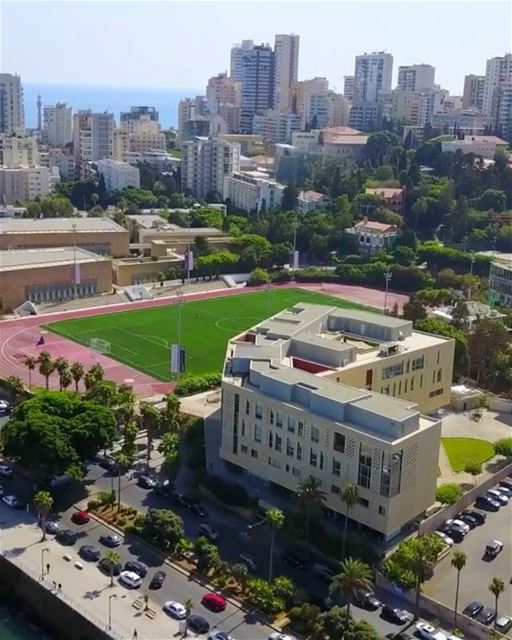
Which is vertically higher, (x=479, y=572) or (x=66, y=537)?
(x=66, y=537)

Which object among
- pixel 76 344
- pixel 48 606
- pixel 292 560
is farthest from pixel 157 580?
pixel 76 344

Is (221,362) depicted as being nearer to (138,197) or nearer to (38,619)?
(38,619)

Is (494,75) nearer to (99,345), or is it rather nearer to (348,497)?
(99,345)

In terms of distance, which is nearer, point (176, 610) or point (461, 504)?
point (176, 610)

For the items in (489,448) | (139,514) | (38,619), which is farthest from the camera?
(489,448)

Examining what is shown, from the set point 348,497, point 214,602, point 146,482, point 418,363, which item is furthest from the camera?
point 418,363

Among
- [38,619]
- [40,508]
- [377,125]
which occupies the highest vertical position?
[377,125]

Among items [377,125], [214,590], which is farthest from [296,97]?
[214,590]

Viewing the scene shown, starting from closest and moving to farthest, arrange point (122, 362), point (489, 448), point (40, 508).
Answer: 1. point (40, 508)
2. point (489, 448)
3. point (122, 362)

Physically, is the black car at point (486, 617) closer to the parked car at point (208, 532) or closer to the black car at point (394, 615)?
the black car at point (394, 615)
